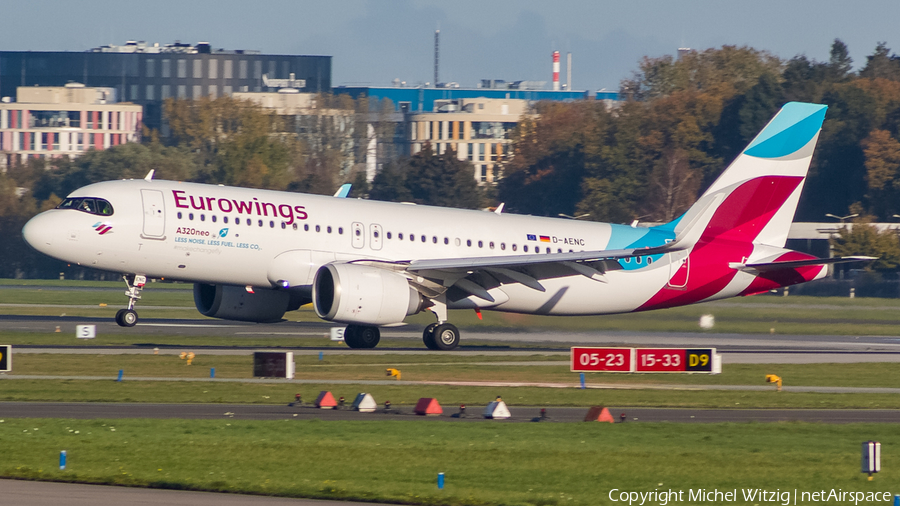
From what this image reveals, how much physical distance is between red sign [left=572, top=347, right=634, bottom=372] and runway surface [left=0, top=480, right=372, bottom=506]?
1730 cm

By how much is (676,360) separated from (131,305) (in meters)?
16.3

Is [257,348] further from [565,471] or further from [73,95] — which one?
[73,95]

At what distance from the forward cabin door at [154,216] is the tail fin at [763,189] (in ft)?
56.1

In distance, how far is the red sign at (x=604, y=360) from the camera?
107 feet

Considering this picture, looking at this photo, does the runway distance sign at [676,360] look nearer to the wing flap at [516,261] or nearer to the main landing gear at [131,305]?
the wing flap at [516,261]

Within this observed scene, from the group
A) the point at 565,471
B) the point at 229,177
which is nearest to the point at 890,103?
the point at 229,177

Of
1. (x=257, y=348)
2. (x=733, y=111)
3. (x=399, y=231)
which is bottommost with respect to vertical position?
(x=257, y=348)

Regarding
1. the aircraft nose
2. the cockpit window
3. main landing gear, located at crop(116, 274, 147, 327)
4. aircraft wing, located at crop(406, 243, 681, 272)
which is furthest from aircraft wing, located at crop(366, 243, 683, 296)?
the aircraft nose

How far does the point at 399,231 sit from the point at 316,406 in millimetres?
14026

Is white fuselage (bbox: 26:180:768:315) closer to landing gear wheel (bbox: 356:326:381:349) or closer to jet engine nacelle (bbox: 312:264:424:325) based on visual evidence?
jet engine nacelle (bbox: 312:264:424:325)

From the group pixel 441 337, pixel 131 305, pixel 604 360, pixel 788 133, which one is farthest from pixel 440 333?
pixel 788 133

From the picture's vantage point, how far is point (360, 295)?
117 ft

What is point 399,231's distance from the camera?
3862 centimetres

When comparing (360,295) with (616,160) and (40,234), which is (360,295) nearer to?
(40,234)
